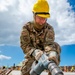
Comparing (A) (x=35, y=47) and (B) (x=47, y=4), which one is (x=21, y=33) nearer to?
(A) (x=35, y=47)

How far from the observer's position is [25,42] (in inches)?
260

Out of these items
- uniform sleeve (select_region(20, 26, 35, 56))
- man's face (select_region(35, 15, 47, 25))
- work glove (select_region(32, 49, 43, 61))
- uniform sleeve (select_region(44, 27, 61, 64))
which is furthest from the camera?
uniform sleeve (select_region(20, 26, 35, 56))

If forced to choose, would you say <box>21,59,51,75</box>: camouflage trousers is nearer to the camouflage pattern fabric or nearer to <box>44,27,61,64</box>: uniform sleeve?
the camouflage pattern fabric

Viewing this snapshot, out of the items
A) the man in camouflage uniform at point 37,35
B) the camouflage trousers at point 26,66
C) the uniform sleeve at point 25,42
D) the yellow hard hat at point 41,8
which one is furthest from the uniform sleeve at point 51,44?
the camouflage trousers at point 26,66

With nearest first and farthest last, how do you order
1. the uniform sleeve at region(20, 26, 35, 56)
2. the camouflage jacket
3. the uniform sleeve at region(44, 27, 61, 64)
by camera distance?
the uniform sleeve at region(44, 27, 61, 64) → the uniform sleeve at region(20, 26, 35, 56) → the camouflage jacket

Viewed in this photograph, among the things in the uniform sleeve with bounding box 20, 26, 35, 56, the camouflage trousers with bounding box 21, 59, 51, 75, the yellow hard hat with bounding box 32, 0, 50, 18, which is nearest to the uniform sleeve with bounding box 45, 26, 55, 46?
the uniform sleeve with bounding box 20, 26, 35, 56

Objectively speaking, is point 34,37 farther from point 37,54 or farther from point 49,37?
point 37,54

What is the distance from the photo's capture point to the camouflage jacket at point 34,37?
21.7 ft

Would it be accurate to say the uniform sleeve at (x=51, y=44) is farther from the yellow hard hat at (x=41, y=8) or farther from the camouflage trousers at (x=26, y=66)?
the camouflage trousers at (x=26, y=66)

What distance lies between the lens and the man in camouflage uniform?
6.20 m

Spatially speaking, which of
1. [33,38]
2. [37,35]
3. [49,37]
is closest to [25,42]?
[33,38]

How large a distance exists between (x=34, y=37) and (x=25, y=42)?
0.24 meters

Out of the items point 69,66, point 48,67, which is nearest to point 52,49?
point 48,67

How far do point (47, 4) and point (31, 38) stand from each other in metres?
0.83
